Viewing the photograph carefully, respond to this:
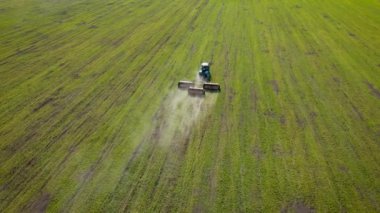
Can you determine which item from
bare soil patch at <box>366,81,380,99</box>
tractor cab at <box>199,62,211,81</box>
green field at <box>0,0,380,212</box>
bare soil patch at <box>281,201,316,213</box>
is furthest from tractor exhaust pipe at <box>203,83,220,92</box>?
bare soil patch at <box>366,81,380,99</box>

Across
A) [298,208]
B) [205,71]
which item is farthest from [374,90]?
[298,208]

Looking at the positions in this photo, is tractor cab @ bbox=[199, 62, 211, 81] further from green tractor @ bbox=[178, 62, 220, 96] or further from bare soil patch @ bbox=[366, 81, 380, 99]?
bare soil patch @ bbox=[366, 81, 380, 99]

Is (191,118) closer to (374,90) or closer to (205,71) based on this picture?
(205,71)

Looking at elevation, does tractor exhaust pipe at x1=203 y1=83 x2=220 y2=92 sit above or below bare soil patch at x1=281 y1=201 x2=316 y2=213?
above

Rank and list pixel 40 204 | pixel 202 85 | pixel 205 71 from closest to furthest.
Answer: pixel 40 204 → pixel 202 85 → pixel 205 71

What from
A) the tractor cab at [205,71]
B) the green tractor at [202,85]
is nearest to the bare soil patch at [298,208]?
the green tractor at [202,85]

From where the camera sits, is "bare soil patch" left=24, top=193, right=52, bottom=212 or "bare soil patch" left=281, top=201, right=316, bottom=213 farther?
"bare soil patch" left=24, top=193, right=52, bottom=212

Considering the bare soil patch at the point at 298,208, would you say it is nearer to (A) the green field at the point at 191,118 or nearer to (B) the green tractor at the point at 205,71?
(A) the green field at the point at 191,118

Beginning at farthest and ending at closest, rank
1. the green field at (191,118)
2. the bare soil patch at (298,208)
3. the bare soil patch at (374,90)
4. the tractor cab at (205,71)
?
the tractor cab at (205,71) → the bare soil patch at (374,90) → the green field at (191,118) → the bare soil patch at (298,208)
